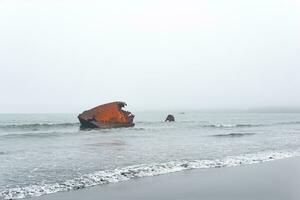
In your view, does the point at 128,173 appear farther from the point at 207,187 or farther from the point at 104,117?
the point at 104,117

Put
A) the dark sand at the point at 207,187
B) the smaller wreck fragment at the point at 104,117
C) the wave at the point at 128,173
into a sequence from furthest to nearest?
the smaller wreck fragment at the point at 104,117, the wave at the point at 128,173, the dark sand at the point at 207,187

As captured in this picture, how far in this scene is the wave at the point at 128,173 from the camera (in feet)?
41.5

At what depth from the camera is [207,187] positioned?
12.8 metres

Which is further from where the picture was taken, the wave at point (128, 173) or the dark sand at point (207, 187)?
the wave at point (128, 173)

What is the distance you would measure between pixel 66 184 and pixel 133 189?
7.81ft

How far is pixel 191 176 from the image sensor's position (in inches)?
600

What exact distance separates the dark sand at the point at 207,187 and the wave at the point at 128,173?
25.3 inches

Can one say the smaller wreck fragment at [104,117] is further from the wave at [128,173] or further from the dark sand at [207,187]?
the dark sand at [207,187]

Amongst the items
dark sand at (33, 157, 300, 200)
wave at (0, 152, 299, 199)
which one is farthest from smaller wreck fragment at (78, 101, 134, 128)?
dark sand at (33, 157, 300, 200)

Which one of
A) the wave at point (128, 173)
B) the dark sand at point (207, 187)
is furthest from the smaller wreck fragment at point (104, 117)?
the dark sand at point (207, 187)

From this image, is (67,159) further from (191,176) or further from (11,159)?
(191,176)

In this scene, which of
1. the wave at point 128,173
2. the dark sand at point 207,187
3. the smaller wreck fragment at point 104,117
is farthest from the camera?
the smaller wreck fragment at point 104,117

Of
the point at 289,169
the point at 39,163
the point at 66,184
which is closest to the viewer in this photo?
the point at 66,184

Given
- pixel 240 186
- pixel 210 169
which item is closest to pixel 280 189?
pixel 240 186
